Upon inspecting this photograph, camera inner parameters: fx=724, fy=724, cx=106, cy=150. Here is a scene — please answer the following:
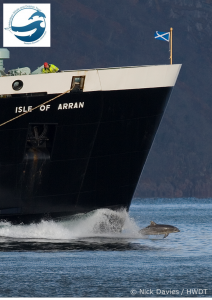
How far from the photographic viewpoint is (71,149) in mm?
30734

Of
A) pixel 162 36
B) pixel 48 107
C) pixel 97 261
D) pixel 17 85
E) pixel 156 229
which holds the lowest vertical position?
pixel 97 261

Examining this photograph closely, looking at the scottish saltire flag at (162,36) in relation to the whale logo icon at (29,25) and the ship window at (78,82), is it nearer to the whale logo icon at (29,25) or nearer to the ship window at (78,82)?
the ship window at (78,82)

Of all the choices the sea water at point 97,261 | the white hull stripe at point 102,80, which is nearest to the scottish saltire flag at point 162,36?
the white hull stripe at point 102,80

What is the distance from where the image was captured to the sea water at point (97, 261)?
70.5 feet

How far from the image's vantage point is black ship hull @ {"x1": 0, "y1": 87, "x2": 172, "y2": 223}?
29.7 metres

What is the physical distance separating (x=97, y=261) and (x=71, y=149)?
6385 millimetres

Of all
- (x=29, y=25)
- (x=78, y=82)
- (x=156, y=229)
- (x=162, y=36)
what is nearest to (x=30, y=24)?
(x=29, y=25)

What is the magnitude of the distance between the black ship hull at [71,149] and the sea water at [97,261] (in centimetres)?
78

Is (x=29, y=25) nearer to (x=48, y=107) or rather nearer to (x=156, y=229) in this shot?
(x=48, y=107)

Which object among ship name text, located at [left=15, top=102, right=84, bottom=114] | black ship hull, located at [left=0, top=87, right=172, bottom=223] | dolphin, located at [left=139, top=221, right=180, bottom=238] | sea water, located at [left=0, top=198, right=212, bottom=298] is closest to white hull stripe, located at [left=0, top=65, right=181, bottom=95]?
black ship hull, located at [left=0, top=87, right=172, bottom=223]

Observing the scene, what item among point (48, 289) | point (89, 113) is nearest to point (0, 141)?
point (89, 113)

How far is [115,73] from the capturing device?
30.8 m

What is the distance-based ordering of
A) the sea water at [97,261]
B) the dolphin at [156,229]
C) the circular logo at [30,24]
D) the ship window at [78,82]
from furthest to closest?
1. the circular logo at [30,24]
2. the dolphin at [156,229]
3. the ship window at [78,82]
4. the sea water at [97,261]

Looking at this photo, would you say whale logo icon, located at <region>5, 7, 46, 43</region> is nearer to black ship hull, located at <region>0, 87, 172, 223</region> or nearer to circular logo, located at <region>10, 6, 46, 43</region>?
circular logo, located at <region>10, 6, 46, 43</region>
